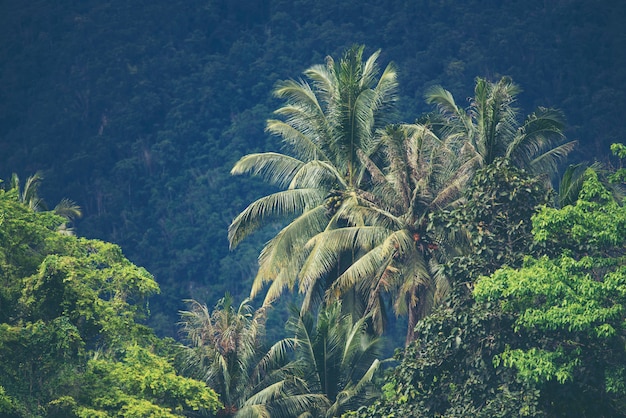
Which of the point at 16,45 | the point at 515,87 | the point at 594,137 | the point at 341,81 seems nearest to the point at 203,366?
the point at 341,81

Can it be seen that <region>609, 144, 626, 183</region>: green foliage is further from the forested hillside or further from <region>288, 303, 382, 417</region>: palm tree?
the forested hillside

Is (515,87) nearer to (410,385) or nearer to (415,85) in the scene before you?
(410,385)

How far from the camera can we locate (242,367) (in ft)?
85.7

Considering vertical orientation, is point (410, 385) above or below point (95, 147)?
below

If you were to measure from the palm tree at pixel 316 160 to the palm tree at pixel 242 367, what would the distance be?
1.77 meters

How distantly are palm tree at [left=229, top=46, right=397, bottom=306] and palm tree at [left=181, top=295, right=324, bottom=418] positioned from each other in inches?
69.7

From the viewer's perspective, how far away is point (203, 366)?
26.1m

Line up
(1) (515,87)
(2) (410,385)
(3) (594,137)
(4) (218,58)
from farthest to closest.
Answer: (4) (218,58) → (3) (594,137) → (1) (515,87) → (2) (410,385)

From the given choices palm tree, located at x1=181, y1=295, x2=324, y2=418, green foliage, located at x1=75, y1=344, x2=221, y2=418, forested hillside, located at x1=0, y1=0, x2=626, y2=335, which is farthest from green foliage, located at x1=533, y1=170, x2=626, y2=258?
forested hillside, located at x1=0, y1=0, x2=626, y2=335

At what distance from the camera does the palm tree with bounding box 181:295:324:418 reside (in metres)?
25.4

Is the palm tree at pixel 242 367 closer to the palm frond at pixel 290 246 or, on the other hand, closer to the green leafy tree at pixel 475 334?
the palm frond at pixel 290 246

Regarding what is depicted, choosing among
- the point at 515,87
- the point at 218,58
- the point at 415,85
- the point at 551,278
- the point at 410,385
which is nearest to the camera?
the point at 551,278

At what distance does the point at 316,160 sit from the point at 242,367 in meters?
5.54

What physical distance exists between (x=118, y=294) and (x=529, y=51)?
7773 cm
